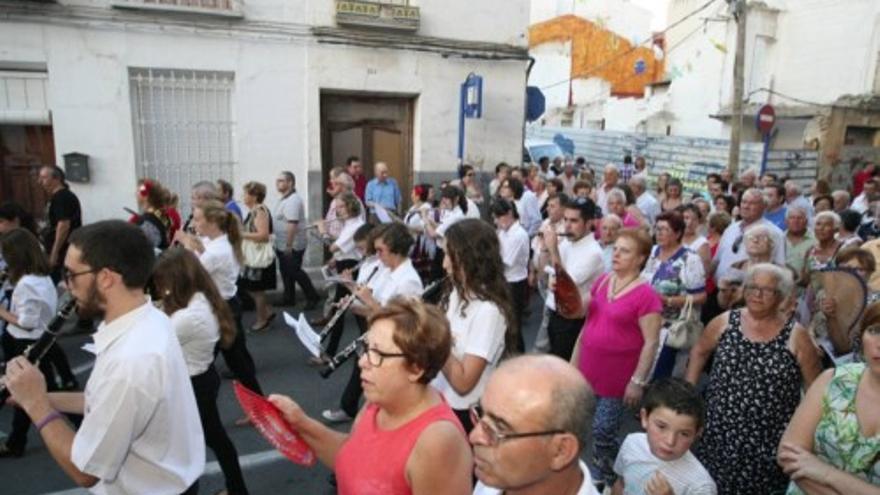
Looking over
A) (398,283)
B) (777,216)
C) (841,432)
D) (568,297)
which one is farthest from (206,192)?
(777,216)

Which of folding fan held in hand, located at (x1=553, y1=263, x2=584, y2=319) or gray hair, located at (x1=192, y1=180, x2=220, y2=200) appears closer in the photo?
folding fan held in hand, located at (x1=553, y1=263, x2=584, y2=319)

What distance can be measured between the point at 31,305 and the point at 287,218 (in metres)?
3.52

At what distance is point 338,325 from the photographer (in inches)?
221

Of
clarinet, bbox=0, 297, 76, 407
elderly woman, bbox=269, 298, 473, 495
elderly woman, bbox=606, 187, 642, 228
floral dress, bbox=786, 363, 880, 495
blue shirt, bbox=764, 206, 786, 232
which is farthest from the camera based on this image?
elderly woman, bbox=606, 187, 642, 228

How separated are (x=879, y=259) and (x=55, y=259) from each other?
7.69m

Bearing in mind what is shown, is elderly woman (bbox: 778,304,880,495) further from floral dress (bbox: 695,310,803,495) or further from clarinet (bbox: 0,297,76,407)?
clarinet (bbox: 0,297,76,407)

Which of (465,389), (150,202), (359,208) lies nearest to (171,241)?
(150,202)

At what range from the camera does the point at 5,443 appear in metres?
4.18

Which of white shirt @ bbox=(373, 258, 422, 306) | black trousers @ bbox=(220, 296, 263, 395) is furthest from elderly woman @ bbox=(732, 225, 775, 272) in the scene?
black trousers @ bbox=(220, 296, 263, 395)

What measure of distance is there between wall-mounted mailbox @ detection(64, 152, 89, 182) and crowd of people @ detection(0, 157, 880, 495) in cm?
282

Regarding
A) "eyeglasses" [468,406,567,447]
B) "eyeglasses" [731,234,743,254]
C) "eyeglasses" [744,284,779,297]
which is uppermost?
"eyeglasses" [744,284,779,297]

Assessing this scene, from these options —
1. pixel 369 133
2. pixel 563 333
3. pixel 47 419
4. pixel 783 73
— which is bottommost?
pixel 563 333

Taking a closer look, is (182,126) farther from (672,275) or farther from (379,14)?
(672,275)

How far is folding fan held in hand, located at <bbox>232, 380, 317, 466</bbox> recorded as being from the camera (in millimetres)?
2150
